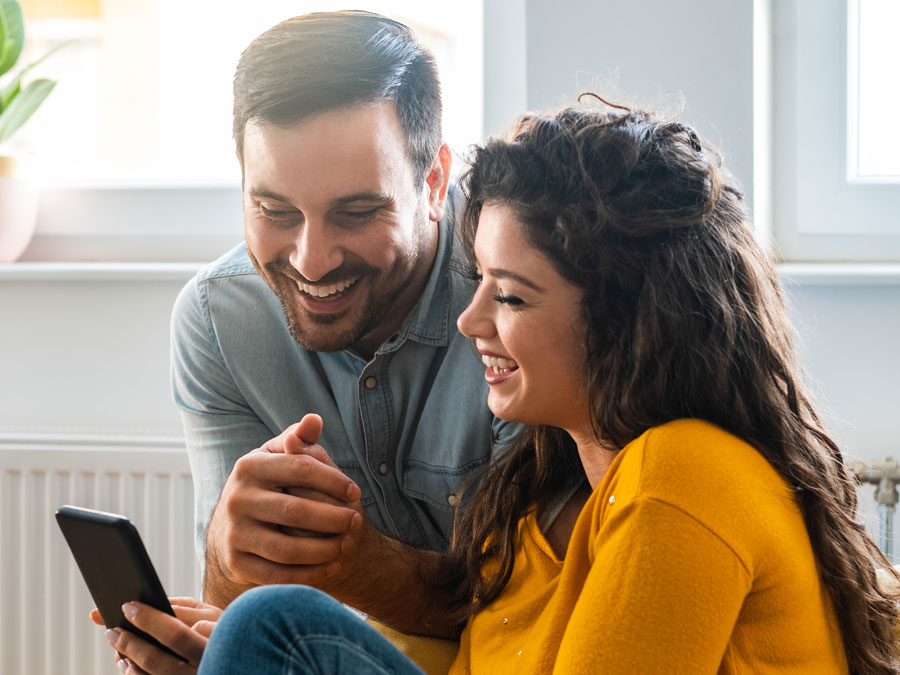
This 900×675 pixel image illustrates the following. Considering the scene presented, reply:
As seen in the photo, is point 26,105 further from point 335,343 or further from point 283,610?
point 283,610

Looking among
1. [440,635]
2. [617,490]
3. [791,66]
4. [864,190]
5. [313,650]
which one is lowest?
[440,635]

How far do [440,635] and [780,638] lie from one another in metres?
0.49

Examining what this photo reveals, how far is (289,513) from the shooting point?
3.46ft

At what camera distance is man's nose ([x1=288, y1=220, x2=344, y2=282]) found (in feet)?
3.97

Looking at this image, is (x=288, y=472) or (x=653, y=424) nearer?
(x=653, y=424)

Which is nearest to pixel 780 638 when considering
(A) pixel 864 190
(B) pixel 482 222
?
(B) pixel 482 222

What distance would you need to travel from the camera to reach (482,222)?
1031 millimetres

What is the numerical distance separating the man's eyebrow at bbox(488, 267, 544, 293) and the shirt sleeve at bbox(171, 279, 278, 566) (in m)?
0.54

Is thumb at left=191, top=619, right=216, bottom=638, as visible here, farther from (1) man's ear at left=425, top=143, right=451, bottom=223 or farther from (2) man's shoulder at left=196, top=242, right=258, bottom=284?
(1) man's ear at left=425, top=143, right=451, bottom=223

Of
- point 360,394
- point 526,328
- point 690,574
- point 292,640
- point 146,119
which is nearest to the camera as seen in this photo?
point 690,574

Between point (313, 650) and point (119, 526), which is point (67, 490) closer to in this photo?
point (119, 526)

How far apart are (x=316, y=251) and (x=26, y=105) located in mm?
999

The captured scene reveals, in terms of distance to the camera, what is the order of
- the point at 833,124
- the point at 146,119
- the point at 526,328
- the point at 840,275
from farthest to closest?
1. the point at 146,119
2. the point at 833,124
3. the point at 840,275
4. the point at 526,328

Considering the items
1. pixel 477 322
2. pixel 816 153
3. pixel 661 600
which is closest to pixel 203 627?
pixel 477 322
